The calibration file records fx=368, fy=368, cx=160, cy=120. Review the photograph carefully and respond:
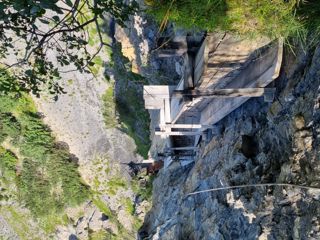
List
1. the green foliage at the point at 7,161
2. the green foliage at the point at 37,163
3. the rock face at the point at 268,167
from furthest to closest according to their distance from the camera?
the green foliage at the point at 7,161
the green foliage at the point at 37,163
the rock face at the point at 268,167

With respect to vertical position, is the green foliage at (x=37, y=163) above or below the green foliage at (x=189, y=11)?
below

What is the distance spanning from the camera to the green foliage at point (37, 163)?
2131 centimetres

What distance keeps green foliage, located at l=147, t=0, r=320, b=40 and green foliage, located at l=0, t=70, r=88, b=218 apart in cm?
1765

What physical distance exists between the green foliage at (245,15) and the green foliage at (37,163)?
57.9 feet

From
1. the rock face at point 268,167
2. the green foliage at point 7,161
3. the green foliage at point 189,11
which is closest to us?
the green foliage at point 189,11

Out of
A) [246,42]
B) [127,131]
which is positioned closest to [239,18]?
[246,42]

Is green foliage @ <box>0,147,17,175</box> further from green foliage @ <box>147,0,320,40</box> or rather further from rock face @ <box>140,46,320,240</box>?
green foliage @ <box>147,0,320,40</box>

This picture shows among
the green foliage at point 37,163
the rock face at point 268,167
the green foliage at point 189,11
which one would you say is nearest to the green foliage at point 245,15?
the green foliage at point 189,11

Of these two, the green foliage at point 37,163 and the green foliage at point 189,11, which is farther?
the green foliage at point 37,163

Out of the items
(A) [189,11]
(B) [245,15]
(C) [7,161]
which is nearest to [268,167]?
(B) [245,15]

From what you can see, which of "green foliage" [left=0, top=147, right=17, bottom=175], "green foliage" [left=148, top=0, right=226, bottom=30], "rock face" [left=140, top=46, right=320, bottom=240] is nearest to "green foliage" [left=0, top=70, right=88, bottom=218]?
"green foliage" [left=0, top=147, right=17, bottom=175]

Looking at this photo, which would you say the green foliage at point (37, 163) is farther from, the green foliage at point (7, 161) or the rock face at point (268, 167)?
the rock face at point (268, 167)

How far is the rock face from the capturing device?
17.8ft

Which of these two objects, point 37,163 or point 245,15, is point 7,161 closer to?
point 37,163
